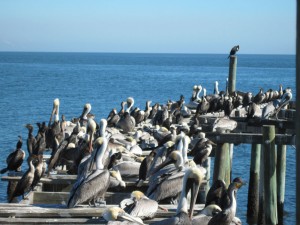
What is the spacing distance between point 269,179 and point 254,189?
2.64 metres

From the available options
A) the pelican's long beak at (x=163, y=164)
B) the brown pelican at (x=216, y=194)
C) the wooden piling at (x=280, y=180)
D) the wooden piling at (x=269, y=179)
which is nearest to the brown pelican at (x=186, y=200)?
the brown pelican at (x=216, y=194)

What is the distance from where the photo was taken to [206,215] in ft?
33.1

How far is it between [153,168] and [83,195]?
8.50 feet

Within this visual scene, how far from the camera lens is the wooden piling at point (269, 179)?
595 inches

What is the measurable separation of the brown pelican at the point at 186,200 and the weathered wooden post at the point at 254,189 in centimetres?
789

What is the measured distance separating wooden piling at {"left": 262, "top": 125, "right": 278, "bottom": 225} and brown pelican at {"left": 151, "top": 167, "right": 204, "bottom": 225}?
17.6 ft

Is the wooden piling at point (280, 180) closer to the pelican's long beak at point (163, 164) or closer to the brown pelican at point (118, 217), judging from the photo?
the pelican's long beak at point (163, 164)

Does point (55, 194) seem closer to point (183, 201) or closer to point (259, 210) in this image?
point (183, 201)

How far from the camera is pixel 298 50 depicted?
15.3 ft

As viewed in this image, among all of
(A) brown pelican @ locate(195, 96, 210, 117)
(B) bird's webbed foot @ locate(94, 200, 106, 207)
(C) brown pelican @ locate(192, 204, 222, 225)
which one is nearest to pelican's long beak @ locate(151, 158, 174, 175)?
(B) bird's webbed foot @ locate(94, 200, 106, 207)

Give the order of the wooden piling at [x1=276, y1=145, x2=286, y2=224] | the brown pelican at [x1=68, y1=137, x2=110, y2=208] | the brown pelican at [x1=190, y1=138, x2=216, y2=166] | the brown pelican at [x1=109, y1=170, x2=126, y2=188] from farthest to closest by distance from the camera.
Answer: the wooden piling at [x1=276, y1=145, x2=286, y2=224] → the brown pelican at [x1=190, y1=138, x2=216, y2=166] → the brown pelican at [x1=109, y1=170, x2=126, y2=188] → the brown pelican at [x1=68, y1=137, x2=110, y2=208]

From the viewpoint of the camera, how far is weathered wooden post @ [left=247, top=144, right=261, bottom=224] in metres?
17.7

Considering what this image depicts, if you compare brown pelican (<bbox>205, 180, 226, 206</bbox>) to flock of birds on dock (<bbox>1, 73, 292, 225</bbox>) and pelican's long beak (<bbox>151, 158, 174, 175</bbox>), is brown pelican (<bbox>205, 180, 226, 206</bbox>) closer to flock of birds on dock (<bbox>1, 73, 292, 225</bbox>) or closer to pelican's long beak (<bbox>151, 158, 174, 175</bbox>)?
flock of birds on dock (<bbox>1, 73, 292, 225</bbox>)

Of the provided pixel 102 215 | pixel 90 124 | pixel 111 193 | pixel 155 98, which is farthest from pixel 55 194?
pixel 155 98
